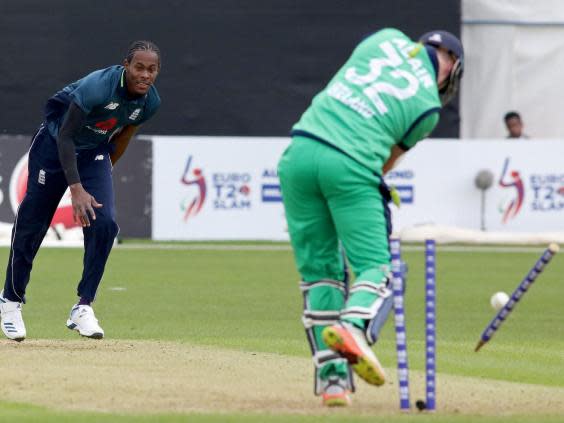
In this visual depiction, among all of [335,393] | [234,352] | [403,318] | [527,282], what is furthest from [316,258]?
[234,352]

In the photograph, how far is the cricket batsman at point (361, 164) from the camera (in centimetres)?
730

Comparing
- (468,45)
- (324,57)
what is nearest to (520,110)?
(468,45)

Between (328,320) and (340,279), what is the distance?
225 millimetres

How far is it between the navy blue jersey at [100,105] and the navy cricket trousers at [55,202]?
121 millimetres

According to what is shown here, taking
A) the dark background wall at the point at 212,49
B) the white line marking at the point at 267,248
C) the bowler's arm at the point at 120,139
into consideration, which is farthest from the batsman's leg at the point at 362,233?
→ the dark background wall at the point at 212,49

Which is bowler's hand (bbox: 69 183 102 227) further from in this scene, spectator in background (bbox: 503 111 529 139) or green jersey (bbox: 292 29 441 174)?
spectator in background (bbox: 503 111 529 139)

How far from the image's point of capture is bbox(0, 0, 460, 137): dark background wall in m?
24.5

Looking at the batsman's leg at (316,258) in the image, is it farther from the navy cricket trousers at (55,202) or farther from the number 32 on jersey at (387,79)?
the navy cricket trousers at (55,202)

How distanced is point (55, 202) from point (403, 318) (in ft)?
12.5

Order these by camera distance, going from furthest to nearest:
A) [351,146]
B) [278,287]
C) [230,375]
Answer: [278,287] < [230,375] < [351,146]

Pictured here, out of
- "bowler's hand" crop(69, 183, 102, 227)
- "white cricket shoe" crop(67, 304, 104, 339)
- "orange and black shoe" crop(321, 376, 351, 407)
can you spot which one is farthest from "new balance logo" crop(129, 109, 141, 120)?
"orange and black shoe" crop(321, 376, 351, 407)

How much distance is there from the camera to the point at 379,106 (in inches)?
291

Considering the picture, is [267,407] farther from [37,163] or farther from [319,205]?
[37,163]

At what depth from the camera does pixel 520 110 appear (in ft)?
92.3
